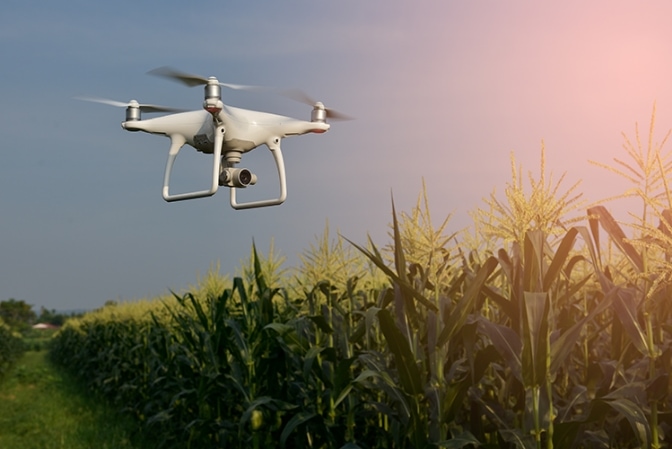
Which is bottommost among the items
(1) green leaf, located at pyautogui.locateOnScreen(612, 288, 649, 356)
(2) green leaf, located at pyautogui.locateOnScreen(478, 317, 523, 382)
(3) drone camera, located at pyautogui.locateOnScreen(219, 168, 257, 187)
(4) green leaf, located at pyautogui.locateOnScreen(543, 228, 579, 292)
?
(2) green leaf, located at pyautogui.locateOnScreen(478, 317, 523, 382)

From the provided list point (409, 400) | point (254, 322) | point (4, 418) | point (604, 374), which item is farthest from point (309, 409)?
point (4, 418)

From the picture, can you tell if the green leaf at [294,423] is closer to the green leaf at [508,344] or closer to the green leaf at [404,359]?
the green leaf at [404,359]

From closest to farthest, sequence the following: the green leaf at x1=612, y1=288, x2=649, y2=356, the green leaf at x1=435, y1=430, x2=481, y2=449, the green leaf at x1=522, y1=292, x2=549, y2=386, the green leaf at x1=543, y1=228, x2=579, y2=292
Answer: the green leaf at x1=522, y1=292, x2=549, y2=386 < the green leaf at x1=543, y1=228, x2=579, y2=292 < the green leaf at x1=612, y1=288, x2=649, y2=356 < the green leaf at x1=435, y1=430, x2=481, y2=449

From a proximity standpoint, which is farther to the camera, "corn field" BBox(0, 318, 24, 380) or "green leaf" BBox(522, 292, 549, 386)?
"corn field" BBox(0, 318, 24, 380)

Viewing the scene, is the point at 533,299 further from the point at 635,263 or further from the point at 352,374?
the point at 352,374

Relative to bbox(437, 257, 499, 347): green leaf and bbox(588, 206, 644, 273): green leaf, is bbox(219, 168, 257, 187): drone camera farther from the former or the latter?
bbox(588, 206, 644, 273): green leaf

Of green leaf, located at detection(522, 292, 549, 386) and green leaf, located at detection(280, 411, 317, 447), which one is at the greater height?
green leaf, located at detection(522, 292, 549, 386)

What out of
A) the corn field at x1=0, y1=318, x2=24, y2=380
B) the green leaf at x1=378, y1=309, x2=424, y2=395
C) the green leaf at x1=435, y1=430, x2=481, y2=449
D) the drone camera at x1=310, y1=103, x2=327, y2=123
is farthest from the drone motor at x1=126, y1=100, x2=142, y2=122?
the corn field at x1=0, y1=318, x2=24, y2=380

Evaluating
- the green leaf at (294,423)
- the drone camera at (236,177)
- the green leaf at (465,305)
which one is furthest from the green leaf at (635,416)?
the drone camera at (236,177)
